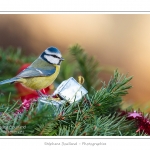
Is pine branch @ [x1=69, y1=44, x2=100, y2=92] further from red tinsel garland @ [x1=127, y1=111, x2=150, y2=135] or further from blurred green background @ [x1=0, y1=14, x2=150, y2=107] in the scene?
red tinsel garland @ [x1=127, y1=111, x2=150, y2=135]

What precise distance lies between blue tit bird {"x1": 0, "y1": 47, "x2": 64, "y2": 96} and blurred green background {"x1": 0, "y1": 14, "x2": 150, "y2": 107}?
0.18 m

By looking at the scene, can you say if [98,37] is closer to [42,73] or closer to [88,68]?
[88,68]

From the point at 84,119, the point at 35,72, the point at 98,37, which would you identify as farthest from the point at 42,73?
the point at 98,37

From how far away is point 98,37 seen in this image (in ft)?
2.66

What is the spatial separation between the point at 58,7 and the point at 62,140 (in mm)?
242

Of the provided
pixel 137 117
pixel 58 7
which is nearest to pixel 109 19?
pixel 58 7

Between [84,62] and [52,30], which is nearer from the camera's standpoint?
[84,62]

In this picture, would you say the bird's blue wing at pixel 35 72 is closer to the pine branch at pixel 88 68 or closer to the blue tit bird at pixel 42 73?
the blue tit bird at pixel 42 73

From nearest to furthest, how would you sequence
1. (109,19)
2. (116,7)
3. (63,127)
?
(63,127) → (116,7) → (109,19)

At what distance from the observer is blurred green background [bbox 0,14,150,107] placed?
2.35 ft

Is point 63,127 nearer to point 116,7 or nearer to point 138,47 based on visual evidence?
point 116,7

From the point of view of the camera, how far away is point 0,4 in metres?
0.58

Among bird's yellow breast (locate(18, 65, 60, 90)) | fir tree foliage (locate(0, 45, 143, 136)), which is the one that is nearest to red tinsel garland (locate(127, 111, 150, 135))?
fir tree foliage (locate(0, 45, 143, 136))

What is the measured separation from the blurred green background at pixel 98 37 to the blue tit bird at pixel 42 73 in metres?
0.18
